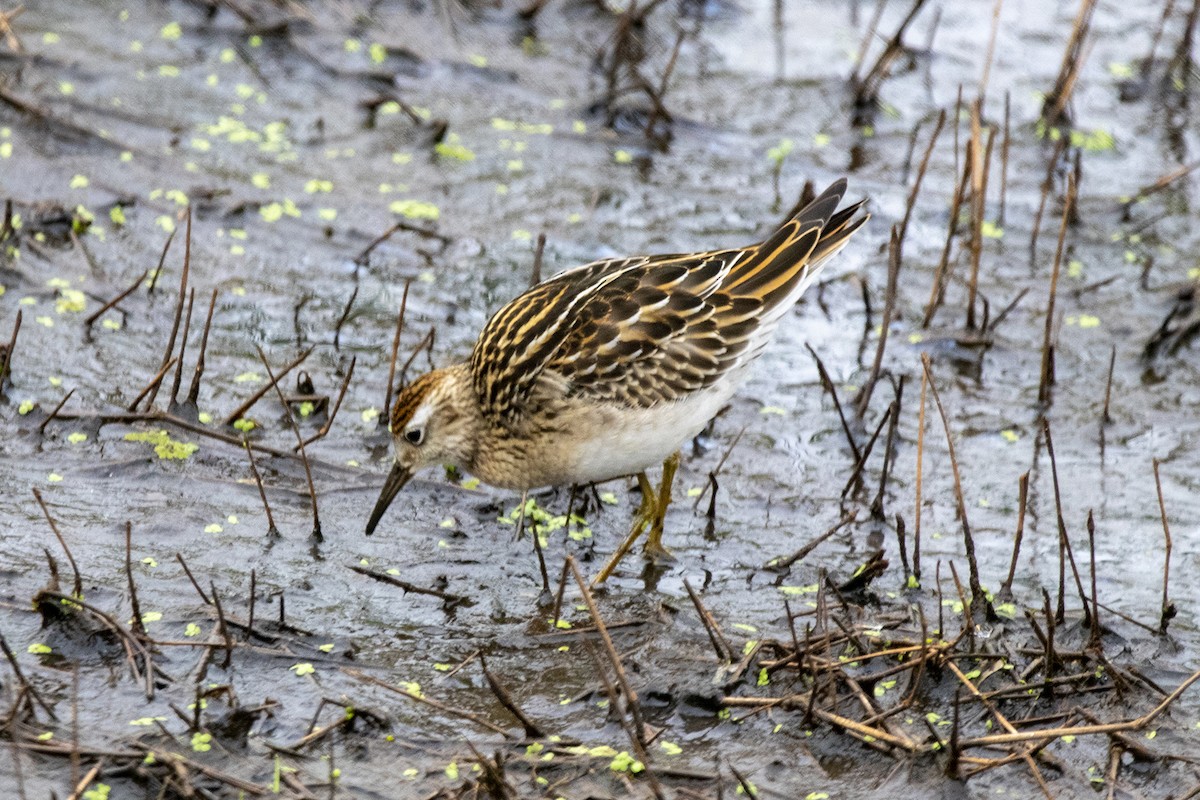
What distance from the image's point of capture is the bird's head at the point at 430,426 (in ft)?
21.8

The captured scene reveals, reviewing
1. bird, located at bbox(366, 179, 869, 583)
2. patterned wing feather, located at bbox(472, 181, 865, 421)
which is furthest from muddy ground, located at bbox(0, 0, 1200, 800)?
patterned wing feather, located at bbox(472, 181, 865, 421)

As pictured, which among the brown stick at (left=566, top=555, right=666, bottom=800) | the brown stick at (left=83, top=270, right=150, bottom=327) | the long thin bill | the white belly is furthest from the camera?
the brown stick at (left=83, top=270, right=150, bottom=327)

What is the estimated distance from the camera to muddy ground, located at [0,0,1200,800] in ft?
17.9

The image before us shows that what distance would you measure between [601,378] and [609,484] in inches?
53.7

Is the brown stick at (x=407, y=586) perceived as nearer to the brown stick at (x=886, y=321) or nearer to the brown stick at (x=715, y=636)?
the brown stick at (x=715, y=636)

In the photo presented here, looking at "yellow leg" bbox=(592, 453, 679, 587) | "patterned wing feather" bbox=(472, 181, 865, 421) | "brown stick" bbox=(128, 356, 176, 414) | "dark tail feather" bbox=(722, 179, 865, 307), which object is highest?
"dark tail feather" bbox=(722, 179, 865, 307)

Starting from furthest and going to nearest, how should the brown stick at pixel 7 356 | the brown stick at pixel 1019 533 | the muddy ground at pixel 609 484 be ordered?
the brown stick at pixel 7 356, the brown stick at pixel 1019 533, the muddy ground at pixel 609 484

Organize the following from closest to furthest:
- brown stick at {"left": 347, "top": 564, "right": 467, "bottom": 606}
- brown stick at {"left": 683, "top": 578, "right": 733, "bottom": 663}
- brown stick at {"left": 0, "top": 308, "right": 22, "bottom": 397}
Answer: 1. brown stick at {"left": 683, "top": 578, "right": 733, "bottom": 663}
2. brown stick at {"left": 347, "top": 564, "right": 467, "bottom": 606}
3. brown stick at {"left": 0, "top": 308, "right": 22, "bottom": 397}

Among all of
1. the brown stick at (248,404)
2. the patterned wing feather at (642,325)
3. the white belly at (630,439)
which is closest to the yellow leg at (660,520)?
the white belly at (630,439)

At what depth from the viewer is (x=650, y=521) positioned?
23.4ft

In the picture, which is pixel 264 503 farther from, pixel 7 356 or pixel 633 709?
pixel 633 709

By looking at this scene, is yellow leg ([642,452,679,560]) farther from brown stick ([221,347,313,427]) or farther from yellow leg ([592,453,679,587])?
brown stick ([221,347,313,427])

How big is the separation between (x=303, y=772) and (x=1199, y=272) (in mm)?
6801

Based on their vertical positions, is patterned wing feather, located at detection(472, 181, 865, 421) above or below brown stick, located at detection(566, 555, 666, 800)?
above
